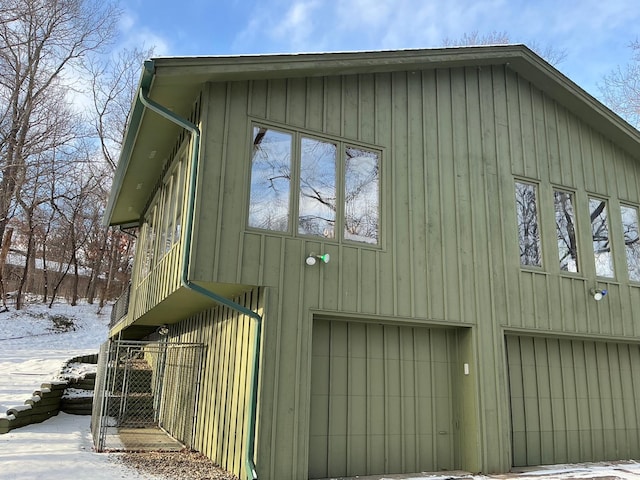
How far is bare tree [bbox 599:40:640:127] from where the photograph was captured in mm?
18297

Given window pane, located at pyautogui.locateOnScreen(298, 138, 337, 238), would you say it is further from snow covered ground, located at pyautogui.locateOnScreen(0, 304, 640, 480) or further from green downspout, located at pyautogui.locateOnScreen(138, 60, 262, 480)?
snow covered ground, located at pyautogui.locateOnScreen(0, 304, 640, 480)

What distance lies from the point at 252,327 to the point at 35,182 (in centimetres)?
1822

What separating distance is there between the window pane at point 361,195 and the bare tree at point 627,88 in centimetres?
1562

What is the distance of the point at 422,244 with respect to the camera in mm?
6957

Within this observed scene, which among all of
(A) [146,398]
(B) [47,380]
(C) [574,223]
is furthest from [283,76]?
(B) [47,380]

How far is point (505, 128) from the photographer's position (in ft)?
26.9

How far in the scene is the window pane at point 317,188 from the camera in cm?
643

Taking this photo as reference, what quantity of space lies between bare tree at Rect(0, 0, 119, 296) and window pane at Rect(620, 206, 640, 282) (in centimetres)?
1683

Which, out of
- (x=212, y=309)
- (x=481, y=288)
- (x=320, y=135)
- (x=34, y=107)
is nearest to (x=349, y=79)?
(x=320, y=135)

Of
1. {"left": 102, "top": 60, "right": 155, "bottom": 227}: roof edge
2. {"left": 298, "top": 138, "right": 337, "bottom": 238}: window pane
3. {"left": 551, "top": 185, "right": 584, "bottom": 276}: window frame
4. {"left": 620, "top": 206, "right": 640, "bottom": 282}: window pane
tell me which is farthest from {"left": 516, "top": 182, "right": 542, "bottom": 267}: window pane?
{"left": 102, "top": 60, "right": 155, "bottom": 227}: roof edge

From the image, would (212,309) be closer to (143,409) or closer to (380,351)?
(380,351)

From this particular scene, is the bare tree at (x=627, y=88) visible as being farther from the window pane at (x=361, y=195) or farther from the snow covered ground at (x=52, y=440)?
the window pane at (x=361, y=195)

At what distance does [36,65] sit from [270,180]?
18585 millimetres

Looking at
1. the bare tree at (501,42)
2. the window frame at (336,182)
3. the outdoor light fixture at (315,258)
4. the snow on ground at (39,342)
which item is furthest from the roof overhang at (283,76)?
the bare tree at (501,42)
